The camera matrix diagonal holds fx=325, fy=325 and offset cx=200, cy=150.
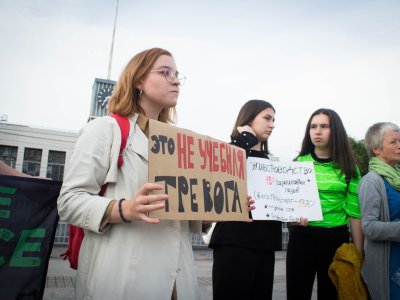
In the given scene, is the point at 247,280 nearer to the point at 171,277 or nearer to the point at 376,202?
the point at 171,277

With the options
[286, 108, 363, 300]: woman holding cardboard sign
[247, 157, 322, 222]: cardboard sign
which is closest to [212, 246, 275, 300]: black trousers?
[247, 157, 322, 222]: cardboard sign

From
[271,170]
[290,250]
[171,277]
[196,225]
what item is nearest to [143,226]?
[171,277]

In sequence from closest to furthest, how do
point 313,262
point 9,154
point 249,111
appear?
point 313,262
point 249,111
point 9,154

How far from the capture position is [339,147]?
2836 millimetres

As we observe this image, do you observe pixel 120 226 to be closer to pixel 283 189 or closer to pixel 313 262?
pixel 283 189

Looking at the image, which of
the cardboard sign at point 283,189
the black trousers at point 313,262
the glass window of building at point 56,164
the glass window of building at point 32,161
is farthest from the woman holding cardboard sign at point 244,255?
the glass window of building at point 56,164

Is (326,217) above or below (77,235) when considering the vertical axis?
above

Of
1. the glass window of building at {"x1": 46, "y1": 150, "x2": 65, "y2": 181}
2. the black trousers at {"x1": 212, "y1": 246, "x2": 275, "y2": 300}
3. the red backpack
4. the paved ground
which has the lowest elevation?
the paved ground

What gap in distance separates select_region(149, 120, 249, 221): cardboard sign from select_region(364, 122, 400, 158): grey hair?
1.65 meters

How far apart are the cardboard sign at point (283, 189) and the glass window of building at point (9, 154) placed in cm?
2527

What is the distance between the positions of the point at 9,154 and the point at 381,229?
26277 mm

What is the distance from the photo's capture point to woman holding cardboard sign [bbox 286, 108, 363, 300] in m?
2.57

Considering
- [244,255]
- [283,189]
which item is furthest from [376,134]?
[244,255]

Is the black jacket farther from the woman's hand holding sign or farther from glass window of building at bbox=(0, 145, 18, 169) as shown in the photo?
glass window of building at bbox=(0, 145, 18, 169)
